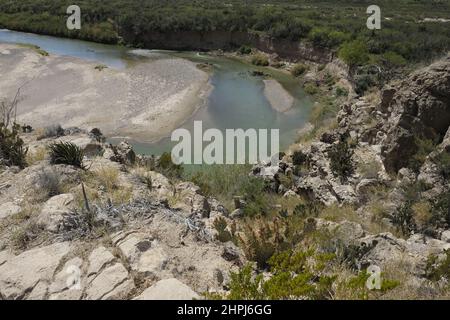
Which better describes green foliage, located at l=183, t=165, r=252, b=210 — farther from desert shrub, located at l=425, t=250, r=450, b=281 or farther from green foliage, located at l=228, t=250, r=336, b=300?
green foliage, located at l=228, t=250, r=336, b=300

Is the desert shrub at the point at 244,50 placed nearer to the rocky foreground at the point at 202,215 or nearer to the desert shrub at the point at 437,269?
the rocky foreground at the point at 202,215

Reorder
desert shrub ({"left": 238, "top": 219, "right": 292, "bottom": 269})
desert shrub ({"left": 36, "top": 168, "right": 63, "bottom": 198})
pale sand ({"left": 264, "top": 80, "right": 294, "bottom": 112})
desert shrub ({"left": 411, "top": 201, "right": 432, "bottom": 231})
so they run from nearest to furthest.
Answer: desert shrub ({"left": 238, "top": 219, "right": 292, "bottom": 269}) → desert shrub ({"left": 36, "top": 168, "right": 63, "bottom": 198}) → desert shrub ({"left": 411, "top": 201, "right": 432, "bottom": 231}) → pale sand ({"left": 264, "top": 80, "right": 294, "bottom": 112})

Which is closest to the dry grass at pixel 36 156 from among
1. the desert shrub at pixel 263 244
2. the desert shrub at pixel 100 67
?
the desert shrub at pixel 263 244

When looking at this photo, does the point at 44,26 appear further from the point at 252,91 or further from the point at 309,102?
the point at 309,102

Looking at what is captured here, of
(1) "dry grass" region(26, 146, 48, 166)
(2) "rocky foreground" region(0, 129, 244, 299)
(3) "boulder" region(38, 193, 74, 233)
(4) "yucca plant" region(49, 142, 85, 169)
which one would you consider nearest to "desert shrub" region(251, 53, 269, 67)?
(1) "dry grass" region(26, 146, 48, 166)

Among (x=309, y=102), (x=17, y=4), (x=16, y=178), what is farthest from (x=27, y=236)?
(x=17, y=4)
